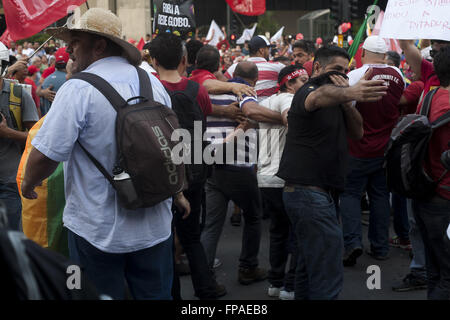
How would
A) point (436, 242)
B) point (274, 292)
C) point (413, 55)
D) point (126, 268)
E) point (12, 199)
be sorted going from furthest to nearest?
point (413, 55) → point (274, 292) → point (12, 199) → point (436, 242) → point (126, 268)

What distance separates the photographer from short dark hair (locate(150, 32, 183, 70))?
415cm

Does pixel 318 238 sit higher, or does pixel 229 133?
pixel 229 133

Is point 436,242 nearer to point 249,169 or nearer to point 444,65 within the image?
point 444,65

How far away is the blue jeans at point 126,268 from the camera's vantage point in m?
2.87

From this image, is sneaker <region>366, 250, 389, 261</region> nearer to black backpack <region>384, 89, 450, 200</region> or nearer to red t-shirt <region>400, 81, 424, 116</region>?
red t-shirt <region>400, 81, 424, 116</region>

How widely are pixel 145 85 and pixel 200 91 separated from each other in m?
1.46

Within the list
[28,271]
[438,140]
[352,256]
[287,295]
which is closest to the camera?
[28,271]

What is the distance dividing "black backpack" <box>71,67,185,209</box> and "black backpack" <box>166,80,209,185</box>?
1253mm

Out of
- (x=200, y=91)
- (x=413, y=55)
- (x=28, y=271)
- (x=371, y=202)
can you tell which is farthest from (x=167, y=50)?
(x=28, y=271)

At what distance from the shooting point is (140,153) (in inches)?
107

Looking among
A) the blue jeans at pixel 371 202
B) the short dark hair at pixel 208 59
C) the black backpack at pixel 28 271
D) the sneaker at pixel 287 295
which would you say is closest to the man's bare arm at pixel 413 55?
the blue jeans at pixel 371 202

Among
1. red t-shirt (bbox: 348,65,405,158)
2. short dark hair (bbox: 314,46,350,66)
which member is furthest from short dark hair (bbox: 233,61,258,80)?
short dark hair (bbox: 314,46,350,66)

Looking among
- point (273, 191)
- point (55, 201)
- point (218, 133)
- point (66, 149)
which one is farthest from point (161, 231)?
point (218, 133)

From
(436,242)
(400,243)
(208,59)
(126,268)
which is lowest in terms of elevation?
(400,243)
